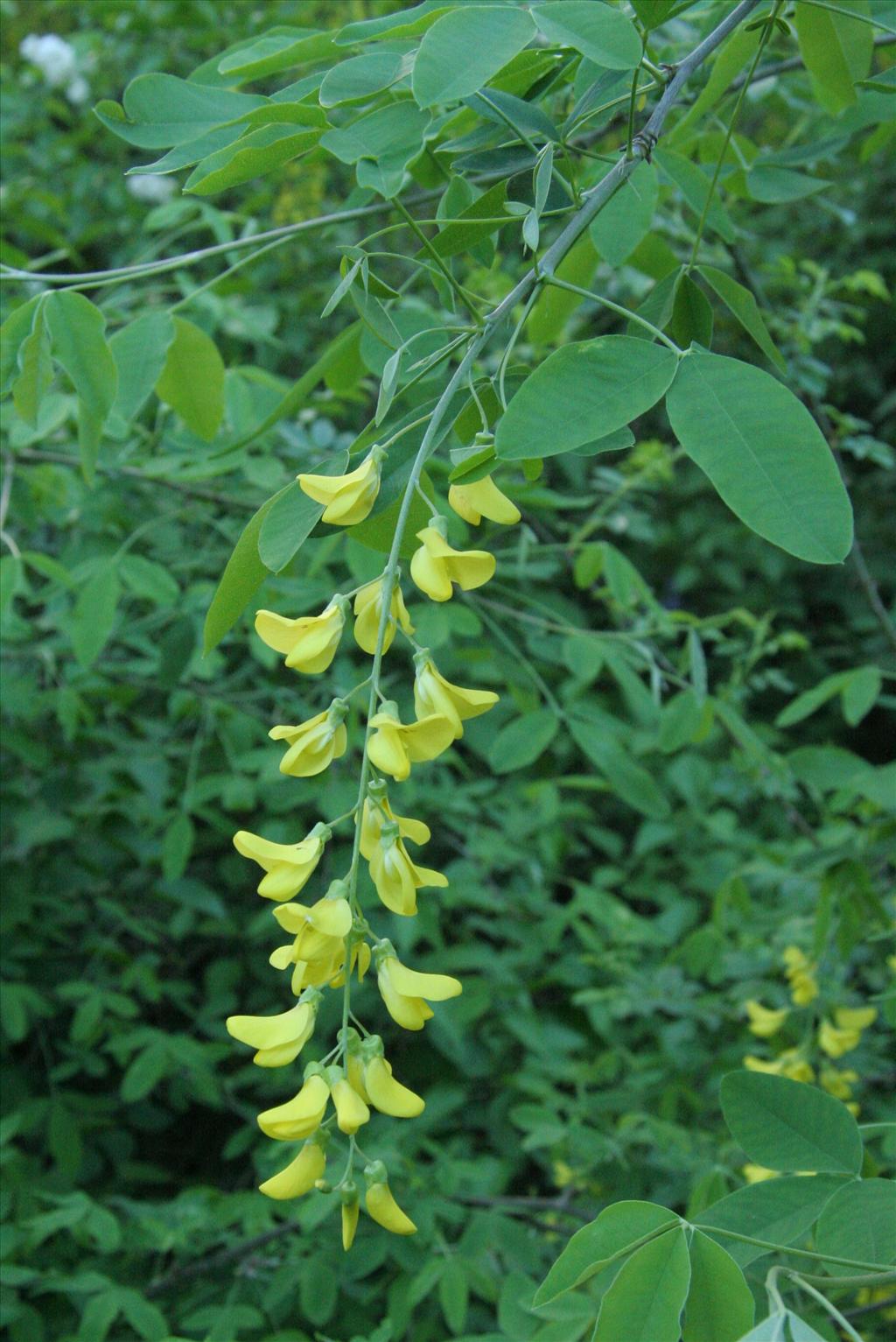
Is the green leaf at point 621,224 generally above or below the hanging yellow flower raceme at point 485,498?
below

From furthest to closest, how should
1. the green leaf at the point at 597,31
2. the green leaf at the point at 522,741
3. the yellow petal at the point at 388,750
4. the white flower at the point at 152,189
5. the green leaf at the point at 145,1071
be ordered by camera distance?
the white flower at the point at 152,189 → the green leaf at the point at 145,1071 → the green leaf at the point at 522,741 → the green leaf at the point at 597,31 → the yellow petal at the point at 388,750

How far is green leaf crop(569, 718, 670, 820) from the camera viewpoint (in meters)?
1.40

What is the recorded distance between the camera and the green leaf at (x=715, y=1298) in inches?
21.6

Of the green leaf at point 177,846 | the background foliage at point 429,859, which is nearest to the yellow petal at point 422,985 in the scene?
the background foliage at point 429,859

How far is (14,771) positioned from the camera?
1778 mm

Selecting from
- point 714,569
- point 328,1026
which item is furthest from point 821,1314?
point 714,569

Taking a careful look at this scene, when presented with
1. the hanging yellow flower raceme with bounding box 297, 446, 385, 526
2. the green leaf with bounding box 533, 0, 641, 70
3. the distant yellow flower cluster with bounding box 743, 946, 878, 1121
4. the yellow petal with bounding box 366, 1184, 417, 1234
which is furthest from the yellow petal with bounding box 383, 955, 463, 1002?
the distant yellow flower cluster with bounding box 743, 946, 878, 1121

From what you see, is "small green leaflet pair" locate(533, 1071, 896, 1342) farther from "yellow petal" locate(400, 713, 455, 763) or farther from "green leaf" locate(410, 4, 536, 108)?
"green leaf" locate(410, 4, 536, 108)

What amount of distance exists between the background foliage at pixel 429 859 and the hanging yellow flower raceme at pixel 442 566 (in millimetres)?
293

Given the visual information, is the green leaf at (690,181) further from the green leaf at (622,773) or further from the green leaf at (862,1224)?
the green leaf at (862,1224)

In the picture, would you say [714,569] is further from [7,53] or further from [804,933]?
[7,53]

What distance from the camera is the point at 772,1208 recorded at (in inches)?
26.7

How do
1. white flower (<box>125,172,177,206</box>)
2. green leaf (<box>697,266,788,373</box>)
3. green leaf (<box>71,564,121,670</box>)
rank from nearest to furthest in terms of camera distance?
green leaf (<box>697,266,788,373</box>) → green leaf (<box>71,564,121,670</box>) → white flower (<box>125,172,177,206</box>)

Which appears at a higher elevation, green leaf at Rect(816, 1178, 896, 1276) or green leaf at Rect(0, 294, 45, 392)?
green leaf at Rect(0, 294, 45, 392)
